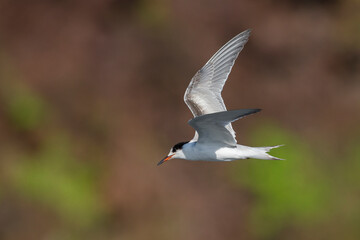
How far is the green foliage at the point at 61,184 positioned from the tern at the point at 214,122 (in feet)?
16.2

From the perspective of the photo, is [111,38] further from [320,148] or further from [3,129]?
[320,148]

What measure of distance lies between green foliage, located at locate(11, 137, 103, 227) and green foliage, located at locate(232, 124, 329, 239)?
2318mm

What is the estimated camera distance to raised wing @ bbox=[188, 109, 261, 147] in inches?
200

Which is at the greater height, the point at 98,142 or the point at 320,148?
the point at 98,142

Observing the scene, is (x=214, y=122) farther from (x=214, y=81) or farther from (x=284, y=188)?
(x=284, y=188)

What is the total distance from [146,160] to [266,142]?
2027 millimetres

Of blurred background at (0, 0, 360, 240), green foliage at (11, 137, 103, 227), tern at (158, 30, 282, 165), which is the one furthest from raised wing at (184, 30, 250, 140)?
Answer: green foliage at (11, 137, 103, 227)

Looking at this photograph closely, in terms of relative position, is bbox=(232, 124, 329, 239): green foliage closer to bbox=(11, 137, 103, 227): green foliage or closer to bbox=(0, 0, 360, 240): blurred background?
bbox=(0, 0, 360, 240): blurred background

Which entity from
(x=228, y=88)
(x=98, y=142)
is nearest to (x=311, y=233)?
(x=228, y=88)

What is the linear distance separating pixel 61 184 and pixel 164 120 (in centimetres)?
194

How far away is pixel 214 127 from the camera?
5.41 metres

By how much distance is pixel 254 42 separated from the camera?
12398mm

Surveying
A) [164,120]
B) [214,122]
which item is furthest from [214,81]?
[164,120]

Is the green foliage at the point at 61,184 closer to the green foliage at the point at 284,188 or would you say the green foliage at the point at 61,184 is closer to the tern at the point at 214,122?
the green foliage at the point at 284,188
